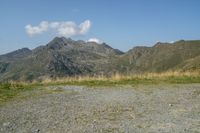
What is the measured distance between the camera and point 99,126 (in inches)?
489

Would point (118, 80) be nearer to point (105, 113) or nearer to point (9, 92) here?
point (9, 92)

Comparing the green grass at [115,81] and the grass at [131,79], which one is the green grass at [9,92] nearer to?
the green grass at [115,81]

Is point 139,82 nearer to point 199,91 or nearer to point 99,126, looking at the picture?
point 199,91

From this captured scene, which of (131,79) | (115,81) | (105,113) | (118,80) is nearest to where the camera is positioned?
(105,113)

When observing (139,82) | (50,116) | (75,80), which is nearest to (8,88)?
(75,80)

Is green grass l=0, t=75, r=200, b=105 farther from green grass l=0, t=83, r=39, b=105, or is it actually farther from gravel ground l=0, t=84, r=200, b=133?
gravel ground l=0, t=84, r=200, b=133

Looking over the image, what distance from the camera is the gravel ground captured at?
40.0 feet

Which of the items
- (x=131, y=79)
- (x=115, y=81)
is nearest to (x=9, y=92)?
(x=115, y=81)

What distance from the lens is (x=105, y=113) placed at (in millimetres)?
14945

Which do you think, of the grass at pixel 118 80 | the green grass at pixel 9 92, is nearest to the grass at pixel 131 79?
the grass at pixel 118 80

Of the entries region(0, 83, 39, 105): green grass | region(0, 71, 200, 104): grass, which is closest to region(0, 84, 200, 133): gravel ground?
region(0, 83, 39, 105): green grass

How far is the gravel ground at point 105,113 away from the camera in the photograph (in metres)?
12.2

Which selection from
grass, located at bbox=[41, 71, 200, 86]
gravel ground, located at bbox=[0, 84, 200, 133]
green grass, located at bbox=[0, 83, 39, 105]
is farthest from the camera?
grass, located at bbox=[41, 71, 200, 86]

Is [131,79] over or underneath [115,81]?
over
